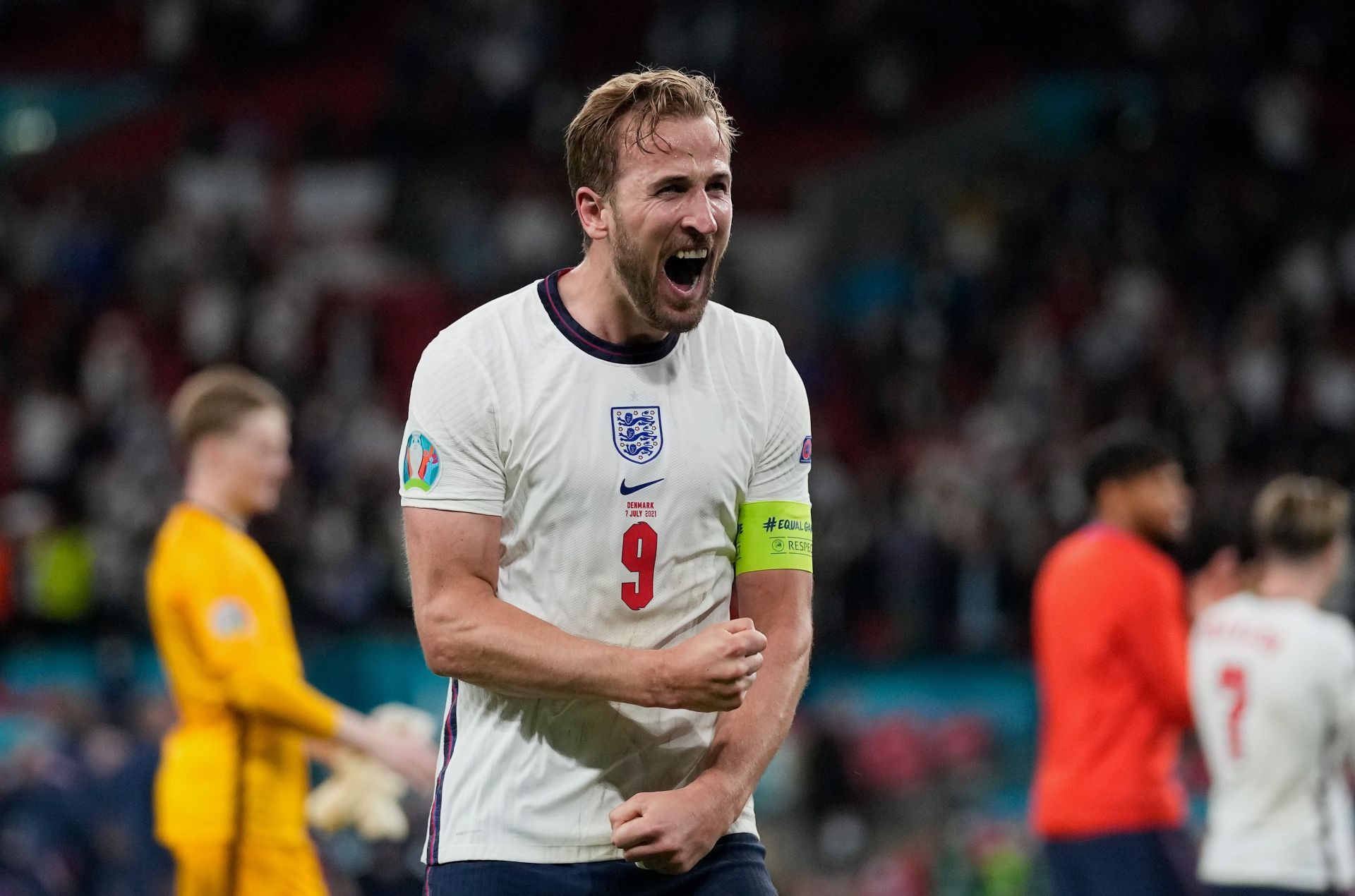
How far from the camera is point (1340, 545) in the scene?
242 inches

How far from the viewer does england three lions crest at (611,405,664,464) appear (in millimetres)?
3301

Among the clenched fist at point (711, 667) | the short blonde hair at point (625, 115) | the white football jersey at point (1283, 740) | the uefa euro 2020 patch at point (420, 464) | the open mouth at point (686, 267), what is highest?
the short blonde hair at point (625, 115)

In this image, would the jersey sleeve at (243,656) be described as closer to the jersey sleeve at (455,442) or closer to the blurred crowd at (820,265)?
the jersey sleeve at (455,442)

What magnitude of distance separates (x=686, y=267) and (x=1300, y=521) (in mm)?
3419

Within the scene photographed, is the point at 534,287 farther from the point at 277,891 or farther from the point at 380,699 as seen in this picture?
→ the point at 380,699

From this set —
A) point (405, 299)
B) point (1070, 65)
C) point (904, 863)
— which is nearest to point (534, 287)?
point (904, 863)

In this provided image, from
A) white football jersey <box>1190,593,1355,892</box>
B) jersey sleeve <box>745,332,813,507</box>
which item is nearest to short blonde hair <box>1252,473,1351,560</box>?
white football jersey <box>1190,593,1355,892</box>

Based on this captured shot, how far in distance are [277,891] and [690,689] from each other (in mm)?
3002

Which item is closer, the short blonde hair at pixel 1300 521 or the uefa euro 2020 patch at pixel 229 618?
the uefa euro 2020 patch at pixel 229 618

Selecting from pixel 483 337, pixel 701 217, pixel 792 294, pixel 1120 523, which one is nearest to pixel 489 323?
pixel 483 337

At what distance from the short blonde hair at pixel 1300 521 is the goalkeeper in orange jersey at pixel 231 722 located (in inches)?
113

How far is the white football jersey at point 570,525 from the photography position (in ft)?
10.7

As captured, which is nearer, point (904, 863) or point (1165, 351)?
point (904, 863)

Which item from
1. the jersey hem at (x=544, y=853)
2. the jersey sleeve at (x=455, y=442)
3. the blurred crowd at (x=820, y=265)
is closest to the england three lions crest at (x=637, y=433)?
the jersey sleeve at (x=455, y=442)
